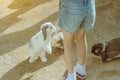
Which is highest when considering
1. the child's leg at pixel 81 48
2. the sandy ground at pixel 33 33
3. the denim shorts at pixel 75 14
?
the denim shorts at pixel 75 14

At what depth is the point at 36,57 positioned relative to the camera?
3.37 m

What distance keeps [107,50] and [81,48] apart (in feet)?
1.67

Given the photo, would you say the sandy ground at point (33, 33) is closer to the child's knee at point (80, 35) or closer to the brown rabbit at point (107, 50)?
the brown rabbit at point (107, 50)

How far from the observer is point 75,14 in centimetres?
254

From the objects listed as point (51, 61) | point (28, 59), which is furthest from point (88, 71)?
point (28, 59)

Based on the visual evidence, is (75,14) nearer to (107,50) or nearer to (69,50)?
(69,50)

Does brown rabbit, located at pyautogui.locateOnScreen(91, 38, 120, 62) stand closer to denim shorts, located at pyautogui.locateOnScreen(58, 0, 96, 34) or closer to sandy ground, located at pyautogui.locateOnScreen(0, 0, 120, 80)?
sandy ground, located at pyautogui.locateOnScreen(0, 0, 120, 80)

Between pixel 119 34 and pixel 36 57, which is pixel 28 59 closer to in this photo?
pixel 36 57

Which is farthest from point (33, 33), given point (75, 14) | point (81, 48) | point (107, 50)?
point (75, 14)

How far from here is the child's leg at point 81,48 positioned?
2.75 m

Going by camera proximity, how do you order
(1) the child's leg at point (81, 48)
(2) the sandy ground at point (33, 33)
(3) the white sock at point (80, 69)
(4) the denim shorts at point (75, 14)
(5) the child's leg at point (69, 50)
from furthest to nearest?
1. (2) the sandy ground at point (33, 33)
2. (3) the white sock at point (80, 69)
3. (1) the child's leg at point (81, 48)
4. (5) the child's leg at point (69, 50)
5. (4) the denim shorts at point (75, 14)

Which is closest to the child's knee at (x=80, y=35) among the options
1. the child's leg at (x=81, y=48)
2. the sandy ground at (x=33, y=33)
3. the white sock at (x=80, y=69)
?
the child's leg at (x=81, y=48)

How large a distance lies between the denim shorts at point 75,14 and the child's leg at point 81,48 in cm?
11

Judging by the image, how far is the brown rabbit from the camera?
127 inches
